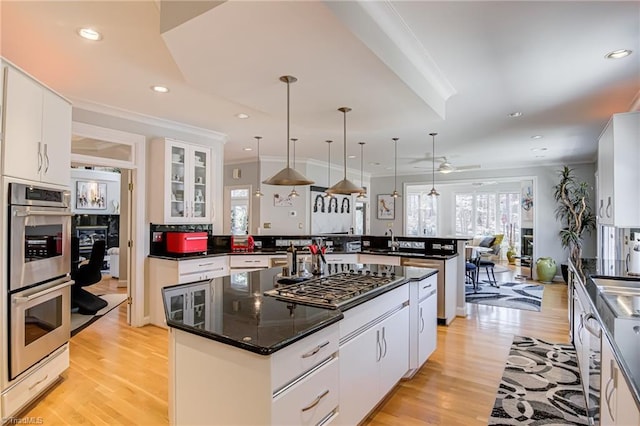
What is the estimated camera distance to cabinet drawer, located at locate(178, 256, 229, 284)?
164 inches

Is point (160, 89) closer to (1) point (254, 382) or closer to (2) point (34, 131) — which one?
(2) point (34, 131)

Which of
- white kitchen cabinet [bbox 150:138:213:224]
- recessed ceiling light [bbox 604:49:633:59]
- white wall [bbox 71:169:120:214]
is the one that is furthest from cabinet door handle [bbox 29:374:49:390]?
white wall [bbox 71:169:120:214]

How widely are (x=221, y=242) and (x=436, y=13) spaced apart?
4.03m

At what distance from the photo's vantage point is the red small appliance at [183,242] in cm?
435

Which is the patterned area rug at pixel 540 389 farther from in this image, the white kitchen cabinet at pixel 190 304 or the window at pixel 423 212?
the window at pixel 423 212

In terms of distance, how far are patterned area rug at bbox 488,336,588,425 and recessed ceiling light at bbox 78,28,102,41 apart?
3.69m

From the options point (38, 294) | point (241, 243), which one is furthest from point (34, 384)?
point (241, 243)

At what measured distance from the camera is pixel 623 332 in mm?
1523

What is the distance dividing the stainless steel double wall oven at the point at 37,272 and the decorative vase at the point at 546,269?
8007mm

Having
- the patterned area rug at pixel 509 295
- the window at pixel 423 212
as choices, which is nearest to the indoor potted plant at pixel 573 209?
the patterned area rug at pixel 509 295

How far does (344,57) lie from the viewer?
2.10 meters

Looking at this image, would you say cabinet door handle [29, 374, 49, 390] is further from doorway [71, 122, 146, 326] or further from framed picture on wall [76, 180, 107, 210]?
Answer: framed picture on wall [76, 180, 107, 210]

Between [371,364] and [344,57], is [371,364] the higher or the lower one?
the lower one

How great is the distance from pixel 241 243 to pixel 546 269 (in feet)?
20.4
